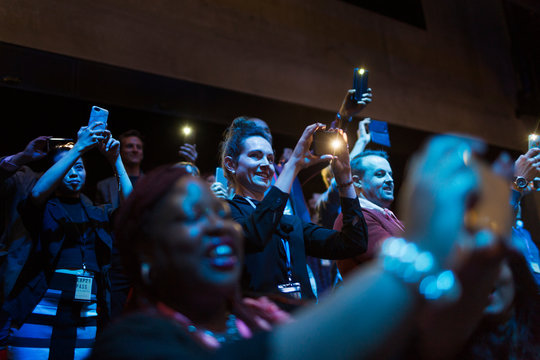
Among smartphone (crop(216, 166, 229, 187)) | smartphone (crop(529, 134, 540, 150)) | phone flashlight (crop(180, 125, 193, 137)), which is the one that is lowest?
smartphone (crop(216, 166, 229, 187))

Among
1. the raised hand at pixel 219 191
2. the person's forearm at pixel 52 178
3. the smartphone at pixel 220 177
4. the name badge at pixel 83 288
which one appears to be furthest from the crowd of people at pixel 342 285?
the person's forearm at pixel 52 178

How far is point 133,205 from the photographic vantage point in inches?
35.3

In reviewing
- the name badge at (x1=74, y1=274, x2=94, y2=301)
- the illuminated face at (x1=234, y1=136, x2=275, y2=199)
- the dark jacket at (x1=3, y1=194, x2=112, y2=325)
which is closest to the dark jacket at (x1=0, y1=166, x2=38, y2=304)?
the dark jacket at (x1=3, y1=194, x2=112, y2=325)

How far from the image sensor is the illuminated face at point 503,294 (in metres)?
0.84

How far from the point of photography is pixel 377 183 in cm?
253

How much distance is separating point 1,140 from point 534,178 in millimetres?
4338

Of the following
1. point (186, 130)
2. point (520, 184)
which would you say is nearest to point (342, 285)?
point (520, 184)

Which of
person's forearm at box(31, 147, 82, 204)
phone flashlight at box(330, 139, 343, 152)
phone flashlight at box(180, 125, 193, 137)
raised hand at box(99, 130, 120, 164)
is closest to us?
phone flashlight at box(330, 139, 343, 152)

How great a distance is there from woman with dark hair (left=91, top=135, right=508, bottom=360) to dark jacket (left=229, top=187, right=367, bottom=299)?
26.4 inches

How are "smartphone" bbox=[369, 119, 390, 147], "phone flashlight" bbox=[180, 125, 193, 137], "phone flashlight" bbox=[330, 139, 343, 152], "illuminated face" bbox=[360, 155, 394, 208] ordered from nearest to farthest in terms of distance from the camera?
"phone flashlight" bbox=[330, 139, 343, 152]
"illuminated face" bbox=[360, 155, 394, 208]
"smartphone" bbox=[369, 119, 390, 147]
"phone flashlight" bbox=[180, 125, 193, 137]

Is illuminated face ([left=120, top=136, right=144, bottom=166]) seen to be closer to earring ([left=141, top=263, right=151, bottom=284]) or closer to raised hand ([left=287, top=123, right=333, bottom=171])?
raised hand ([left=287, top=123, right=333, bottom=171])

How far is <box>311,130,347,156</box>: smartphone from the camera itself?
1917 mm

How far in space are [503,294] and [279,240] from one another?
105cm

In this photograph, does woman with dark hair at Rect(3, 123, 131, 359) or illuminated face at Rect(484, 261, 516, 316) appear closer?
illuminated face at Rect(484, 261, 516, 316)
